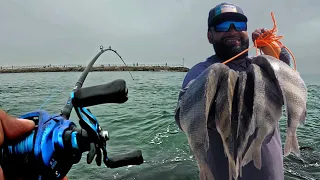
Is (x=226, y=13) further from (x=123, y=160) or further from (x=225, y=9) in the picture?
(x=123, y=160)

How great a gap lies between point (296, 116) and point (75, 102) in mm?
1935

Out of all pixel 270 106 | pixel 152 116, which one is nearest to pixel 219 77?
pixel 270 106

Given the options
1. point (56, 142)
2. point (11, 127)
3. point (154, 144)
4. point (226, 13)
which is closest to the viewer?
point (11, 127)

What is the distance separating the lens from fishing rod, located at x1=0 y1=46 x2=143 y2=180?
83.3 inches

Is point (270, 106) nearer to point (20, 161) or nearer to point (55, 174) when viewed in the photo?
point (55, 174)

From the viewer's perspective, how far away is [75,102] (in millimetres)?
2324

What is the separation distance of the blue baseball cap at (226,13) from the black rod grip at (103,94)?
5.77ft

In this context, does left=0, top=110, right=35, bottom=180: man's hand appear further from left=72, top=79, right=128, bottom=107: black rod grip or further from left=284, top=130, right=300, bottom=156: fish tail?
left=284, top=130, right=300, bottom=156: fish tail

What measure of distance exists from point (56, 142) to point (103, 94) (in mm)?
510

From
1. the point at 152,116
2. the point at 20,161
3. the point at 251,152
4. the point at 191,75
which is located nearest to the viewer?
the point at 20,161

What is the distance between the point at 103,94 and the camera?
221cm

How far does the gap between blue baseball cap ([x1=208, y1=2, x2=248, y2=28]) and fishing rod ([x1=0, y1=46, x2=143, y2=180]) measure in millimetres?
1750

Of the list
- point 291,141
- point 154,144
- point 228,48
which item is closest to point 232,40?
point 228,48

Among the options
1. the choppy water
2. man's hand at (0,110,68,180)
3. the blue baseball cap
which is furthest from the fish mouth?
the choppy water
